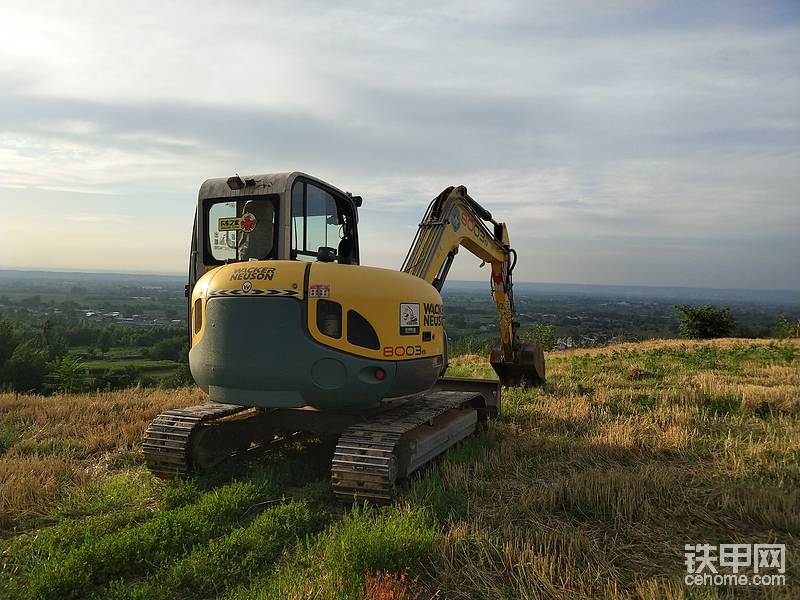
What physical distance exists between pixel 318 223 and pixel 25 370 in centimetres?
3360

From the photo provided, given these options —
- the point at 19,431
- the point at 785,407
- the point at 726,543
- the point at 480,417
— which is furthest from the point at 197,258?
the point at 785,407

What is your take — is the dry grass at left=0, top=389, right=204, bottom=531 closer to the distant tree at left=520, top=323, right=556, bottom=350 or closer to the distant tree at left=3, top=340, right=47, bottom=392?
the distant tree at left=3, top=340, right=47, bottom=392

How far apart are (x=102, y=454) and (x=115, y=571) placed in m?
3.65

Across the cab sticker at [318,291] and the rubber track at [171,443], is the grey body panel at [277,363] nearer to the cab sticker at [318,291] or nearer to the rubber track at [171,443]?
the cab sticker at [318,291]

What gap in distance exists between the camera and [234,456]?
7215 mm

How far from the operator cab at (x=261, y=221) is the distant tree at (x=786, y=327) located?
2837 cm

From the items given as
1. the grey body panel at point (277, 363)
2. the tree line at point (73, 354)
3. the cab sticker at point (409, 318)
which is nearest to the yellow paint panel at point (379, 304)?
the cab sticker at point (409, 318)

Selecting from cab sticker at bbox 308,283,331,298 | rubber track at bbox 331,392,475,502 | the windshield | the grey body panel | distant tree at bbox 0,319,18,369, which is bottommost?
distant tree at bbox 0,319,18,369

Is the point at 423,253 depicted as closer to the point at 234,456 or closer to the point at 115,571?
the point at 234,456

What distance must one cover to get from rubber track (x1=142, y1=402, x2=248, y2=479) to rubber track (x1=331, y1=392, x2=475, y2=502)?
1.52 metres

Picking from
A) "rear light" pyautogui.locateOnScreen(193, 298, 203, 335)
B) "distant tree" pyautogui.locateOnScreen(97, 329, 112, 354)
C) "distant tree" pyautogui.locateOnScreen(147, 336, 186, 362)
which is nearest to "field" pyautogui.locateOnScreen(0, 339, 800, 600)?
"rear light" pyautogui.locateOnScreen(193, 298, 203, 335)

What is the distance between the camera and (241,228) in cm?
664

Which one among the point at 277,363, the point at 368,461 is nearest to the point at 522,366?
the point at 368,461

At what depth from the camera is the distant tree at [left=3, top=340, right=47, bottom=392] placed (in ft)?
105
